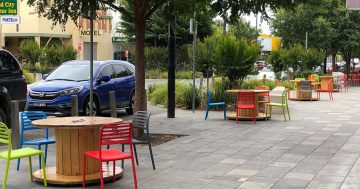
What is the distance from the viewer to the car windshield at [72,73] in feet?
48.0

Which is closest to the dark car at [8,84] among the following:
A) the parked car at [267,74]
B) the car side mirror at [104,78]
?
the car side mirror at [104,78]

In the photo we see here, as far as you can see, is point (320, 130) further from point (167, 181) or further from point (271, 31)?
point (271, 31)

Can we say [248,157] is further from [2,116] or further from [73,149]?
[2,116]

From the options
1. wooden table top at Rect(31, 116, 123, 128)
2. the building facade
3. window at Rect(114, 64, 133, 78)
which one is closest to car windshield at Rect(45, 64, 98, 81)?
window at Rect(114, 64, 133, 78)

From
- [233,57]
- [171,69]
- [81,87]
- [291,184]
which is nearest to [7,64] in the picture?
[81,87]

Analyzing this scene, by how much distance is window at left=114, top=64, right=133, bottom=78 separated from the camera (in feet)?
52.2

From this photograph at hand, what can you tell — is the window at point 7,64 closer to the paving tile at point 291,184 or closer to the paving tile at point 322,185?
the paving tile at point 291,184

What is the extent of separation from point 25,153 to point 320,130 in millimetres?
8123

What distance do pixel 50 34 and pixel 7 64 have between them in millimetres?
36709

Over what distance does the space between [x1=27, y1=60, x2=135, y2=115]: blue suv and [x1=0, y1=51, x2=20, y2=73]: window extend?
5.09 ft

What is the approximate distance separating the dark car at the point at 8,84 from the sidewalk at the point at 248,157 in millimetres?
2175

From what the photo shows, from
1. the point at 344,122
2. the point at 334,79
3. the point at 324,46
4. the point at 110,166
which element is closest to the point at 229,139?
the point at 110,166

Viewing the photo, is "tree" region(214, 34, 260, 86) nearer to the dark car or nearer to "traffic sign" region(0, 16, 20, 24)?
"traffic sign" region(0, 16, 20, 24)

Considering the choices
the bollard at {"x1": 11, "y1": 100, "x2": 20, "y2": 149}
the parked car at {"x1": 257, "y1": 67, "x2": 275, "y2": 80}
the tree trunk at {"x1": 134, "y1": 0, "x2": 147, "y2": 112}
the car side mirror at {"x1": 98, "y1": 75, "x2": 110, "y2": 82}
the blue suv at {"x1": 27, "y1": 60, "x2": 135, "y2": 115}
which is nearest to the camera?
the bollard at {"x1": 11, "y1": 100, "x2": 20, "y2": 149}
